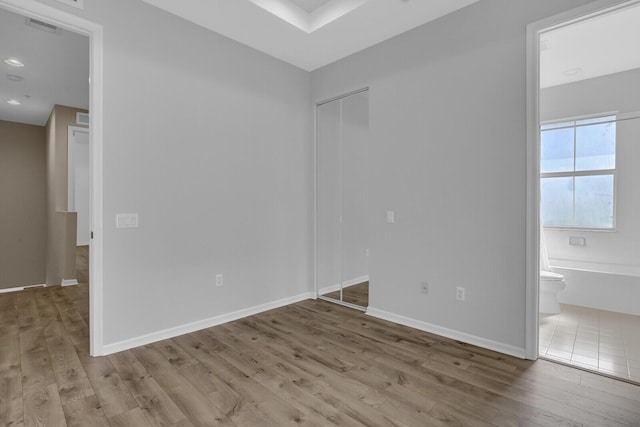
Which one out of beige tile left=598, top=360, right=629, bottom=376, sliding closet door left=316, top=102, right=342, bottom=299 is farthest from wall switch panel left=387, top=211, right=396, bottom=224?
beige tile left=598, top=360, right=629, bottom=376

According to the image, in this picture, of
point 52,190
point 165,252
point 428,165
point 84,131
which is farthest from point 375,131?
point 52,190

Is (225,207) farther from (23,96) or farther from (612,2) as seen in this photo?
(23,96)

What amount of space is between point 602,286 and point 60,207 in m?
7.41

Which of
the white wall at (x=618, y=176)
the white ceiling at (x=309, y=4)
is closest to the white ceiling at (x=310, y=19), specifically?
the white ceiling at (x=309, y=4)

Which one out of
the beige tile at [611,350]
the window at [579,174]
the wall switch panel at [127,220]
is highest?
the window at [579,174]

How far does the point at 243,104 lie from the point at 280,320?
7.67ft

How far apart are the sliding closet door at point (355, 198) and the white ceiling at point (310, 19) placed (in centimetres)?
67

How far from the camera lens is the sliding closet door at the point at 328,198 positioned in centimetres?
401

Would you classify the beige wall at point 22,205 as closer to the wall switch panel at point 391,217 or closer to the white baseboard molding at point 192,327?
the white baseboard molding at point 192,327

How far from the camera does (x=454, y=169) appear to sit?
287cm

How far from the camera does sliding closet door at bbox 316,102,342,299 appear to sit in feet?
13.1

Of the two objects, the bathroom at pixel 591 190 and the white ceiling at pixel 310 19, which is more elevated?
the white ceiling at pixel 310 19

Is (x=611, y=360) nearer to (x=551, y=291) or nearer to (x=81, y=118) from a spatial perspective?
(x=551, y=291)


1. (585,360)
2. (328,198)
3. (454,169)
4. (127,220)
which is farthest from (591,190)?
(127,220)
